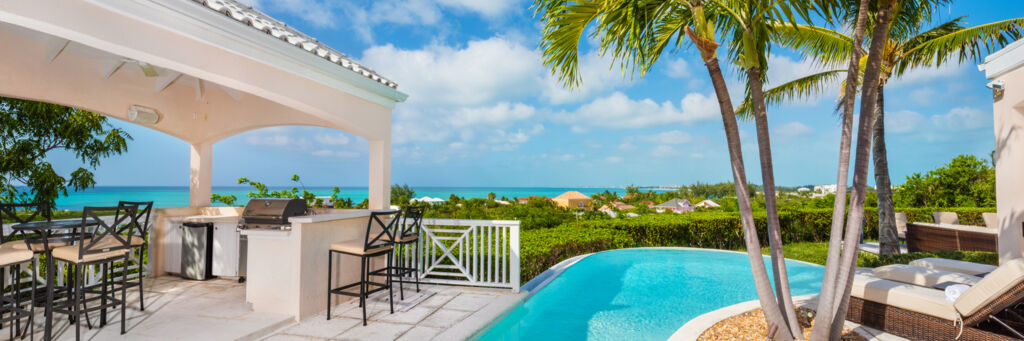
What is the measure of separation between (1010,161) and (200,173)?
9.79 metres

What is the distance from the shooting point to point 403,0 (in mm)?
13984

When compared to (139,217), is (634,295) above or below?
below

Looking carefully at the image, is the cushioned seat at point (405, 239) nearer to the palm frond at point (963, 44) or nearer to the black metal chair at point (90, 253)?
the black metal chair at point (90, 253)

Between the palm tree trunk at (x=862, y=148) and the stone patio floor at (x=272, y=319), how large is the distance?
2629mm

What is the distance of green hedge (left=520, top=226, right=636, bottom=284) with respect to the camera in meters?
6.33

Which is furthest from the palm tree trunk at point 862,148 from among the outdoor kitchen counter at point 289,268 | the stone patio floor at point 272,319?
the outdoor kitchen counter at point 289,268

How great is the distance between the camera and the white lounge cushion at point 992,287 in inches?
101

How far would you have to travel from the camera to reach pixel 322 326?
3.57m

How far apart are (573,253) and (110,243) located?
6151mm

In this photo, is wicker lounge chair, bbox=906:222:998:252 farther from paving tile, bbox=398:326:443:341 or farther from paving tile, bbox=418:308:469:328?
paving tile, bbox=398:326:443:341

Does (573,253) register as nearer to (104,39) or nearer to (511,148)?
(104,39)

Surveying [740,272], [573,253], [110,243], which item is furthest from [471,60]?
[110,243]

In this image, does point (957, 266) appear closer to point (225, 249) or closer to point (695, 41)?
point (695, 41)

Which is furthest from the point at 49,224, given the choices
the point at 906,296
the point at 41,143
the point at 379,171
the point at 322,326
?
the point at 906,296
